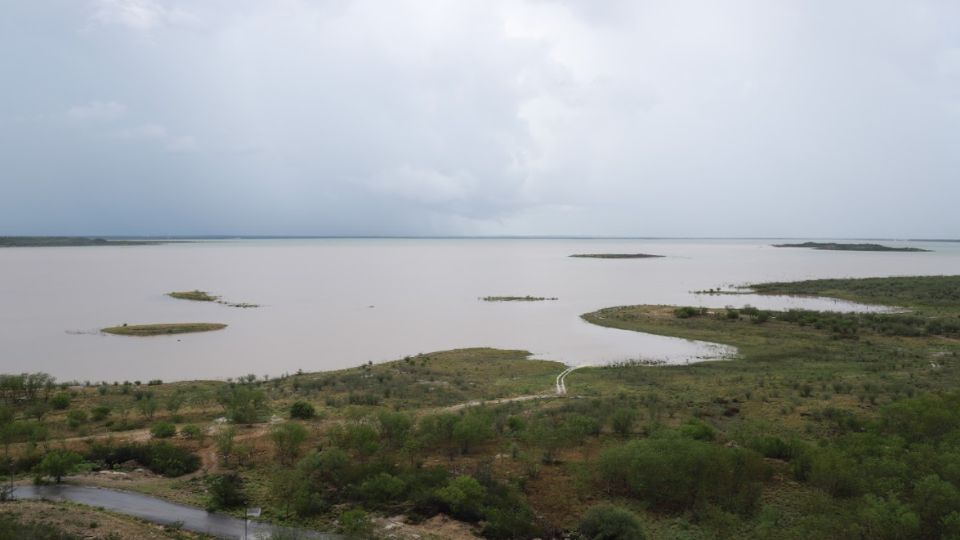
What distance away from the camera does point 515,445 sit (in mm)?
18188

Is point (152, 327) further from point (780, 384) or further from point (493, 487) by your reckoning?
point (780, 384)

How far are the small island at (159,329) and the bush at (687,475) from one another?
47734 mm

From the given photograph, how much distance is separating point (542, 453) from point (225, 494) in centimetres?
930

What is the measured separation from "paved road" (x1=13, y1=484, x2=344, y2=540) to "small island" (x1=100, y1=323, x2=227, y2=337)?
39.1 metres

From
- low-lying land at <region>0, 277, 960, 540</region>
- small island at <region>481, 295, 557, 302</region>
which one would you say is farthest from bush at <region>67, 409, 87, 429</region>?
small island at <region>481, 295, 557, 302</region>

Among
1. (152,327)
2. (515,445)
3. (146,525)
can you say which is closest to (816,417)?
(515,445)

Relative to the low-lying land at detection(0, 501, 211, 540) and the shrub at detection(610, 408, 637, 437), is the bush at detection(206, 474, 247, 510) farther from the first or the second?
the shrub at detection(610, 408, 637, 437)

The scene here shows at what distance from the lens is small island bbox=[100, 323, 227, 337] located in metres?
50.3

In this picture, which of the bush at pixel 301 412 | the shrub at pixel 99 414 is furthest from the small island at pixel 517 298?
the shrub at pixel 99 414

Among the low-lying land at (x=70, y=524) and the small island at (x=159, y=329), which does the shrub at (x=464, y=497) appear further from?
the small island at (x=159, y=329)

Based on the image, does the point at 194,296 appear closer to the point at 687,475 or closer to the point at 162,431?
the point at 162,431

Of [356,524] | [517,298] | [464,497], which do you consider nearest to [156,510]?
[356,524]

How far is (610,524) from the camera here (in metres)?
12.9

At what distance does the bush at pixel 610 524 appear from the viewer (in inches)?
498
